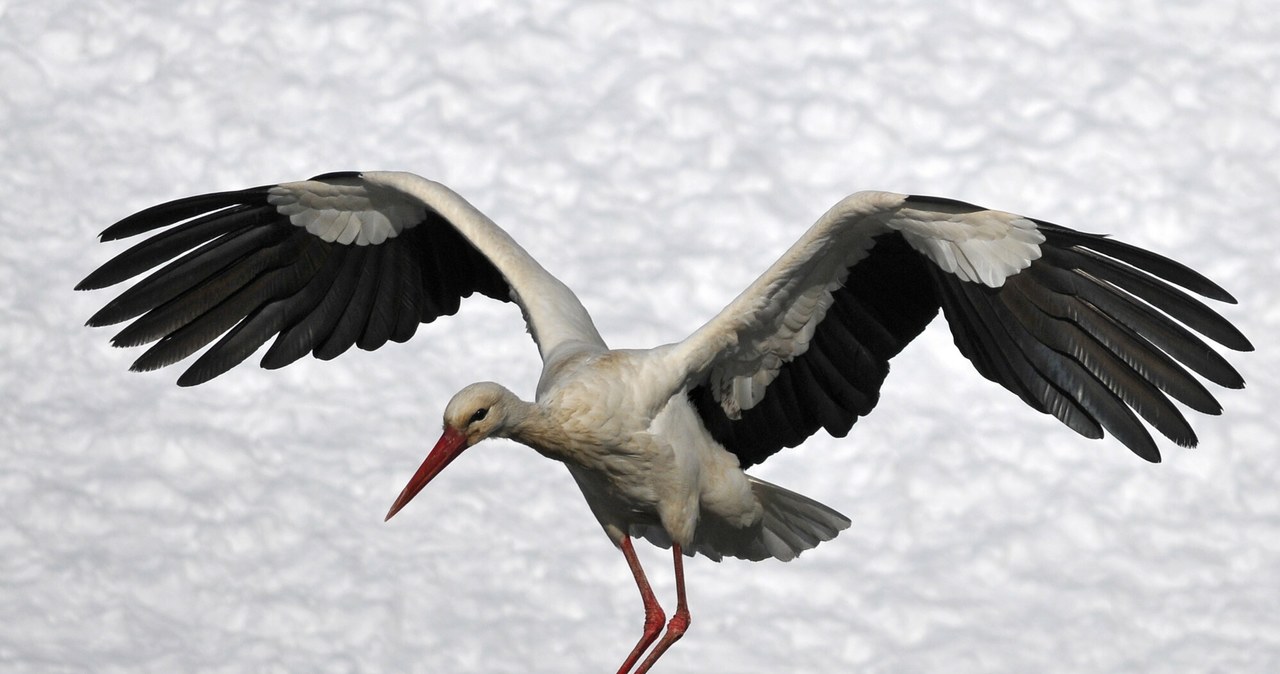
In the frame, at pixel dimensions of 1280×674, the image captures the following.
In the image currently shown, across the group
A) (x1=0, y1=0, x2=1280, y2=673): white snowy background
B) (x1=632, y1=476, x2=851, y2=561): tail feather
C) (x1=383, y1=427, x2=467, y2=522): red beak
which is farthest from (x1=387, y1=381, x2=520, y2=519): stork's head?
(x1=0, y1=0, x2=1280, y2=673): white snowy background

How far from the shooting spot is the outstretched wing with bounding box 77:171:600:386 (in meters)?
5.92

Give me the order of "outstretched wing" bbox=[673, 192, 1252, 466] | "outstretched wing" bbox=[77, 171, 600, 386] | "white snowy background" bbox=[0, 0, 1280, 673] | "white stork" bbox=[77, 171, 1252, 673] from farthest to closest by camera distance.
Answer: "white snowy background" bbox=[0, 0, 1280, 673] → "outstretched wing" bbox=[77, 171, 600, 386] → "white stork" bbox=[77, 171, 1252, 673] → "outstretched wing" bbox=[673, 192, 1252, 466]

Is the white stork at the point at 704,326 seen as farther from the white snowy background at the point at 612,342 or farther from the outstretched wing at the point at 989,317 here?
the white snowy background at the point at 612,342

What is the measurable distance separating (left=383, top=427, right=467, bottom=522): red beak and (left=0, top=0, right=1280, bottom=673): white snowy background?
100 inches

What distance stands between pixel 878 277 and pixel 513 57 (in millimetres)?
4723

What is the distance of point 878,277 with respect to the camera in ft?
18.4

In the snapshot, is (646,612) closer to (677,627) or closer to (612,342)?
(677,627)

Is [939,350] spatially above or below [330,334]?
above

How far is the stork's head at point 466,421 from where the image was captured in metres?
5.16

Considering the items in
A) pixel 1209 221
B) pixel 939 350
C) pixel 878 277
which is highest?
pixel 1209 221

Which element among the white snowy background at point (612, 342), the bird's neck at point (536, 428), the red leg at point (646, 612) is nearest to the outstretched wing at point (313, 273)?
the bird's neck at point (536, 428)

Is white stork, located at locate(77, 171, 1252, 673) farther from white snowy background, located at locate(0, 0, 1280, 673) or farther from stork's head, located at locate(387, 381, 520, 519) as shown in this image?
white snowy background, located at locate(0, 0, 1280, 673)

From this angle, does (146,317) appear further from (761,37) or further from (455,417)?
(761,37)

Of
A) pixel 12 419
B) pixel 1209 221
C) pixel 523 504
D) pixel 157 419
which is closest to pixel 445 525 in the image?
pixel 523 504
